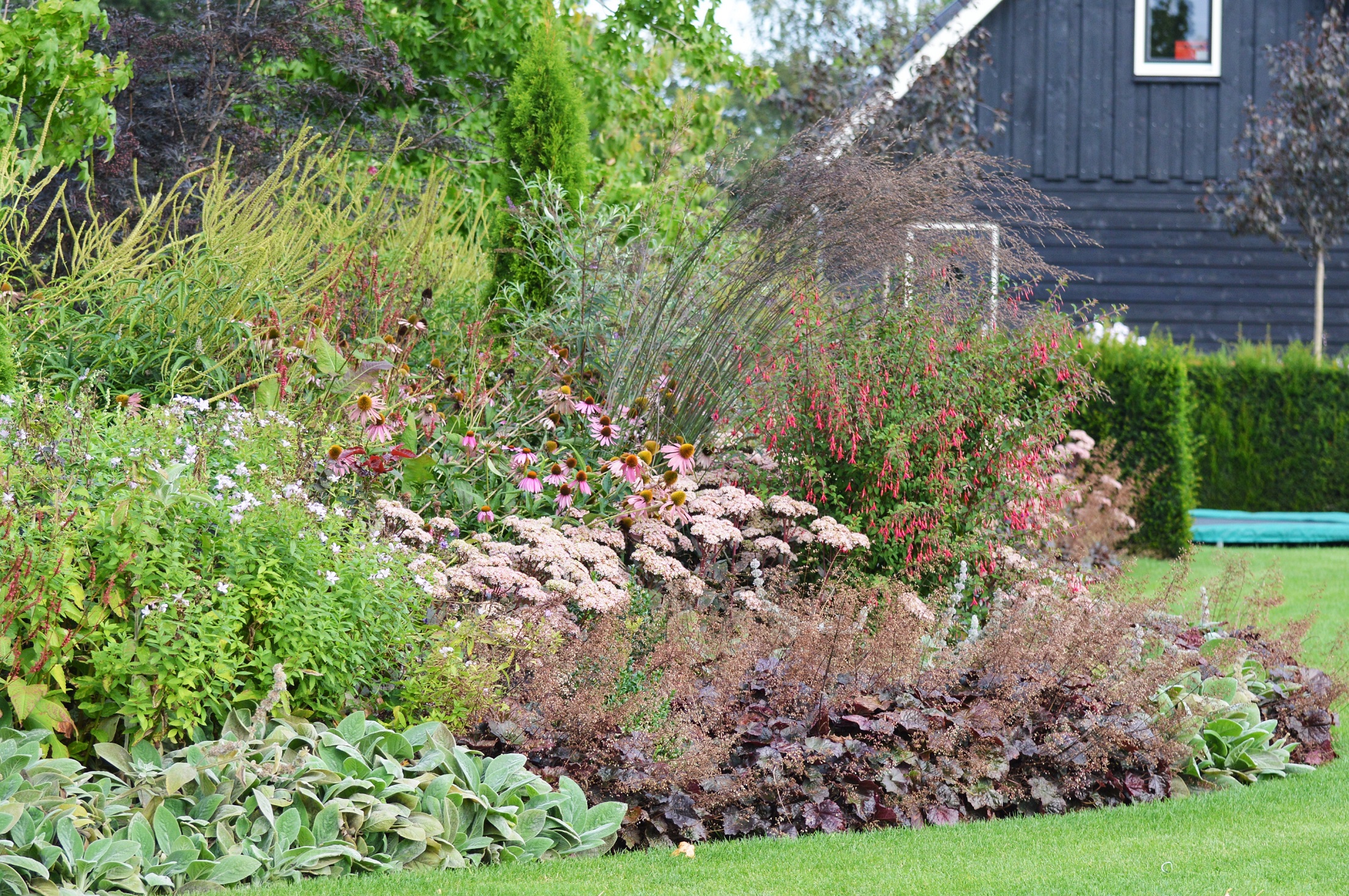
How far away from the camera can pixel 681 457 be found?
489 cm

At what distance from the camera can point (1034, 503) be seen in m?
5.44

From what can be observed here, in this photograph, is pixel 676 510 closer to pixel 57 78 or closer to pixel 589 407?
pixel 589 407

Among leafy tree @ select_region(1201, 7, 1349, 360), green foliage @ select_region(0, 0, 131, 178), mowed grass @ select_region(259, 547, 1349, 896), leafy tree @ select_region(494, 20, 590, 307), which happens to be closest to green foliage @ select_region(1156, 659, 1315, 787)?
mowed grass @ select_region(259, 547, 1349, 896)

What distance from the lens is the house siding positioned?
1311 cm

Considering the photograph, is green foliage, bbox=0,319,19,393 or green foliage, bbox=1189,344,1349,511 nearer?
Result: green foliage, bbox=0,319,19,393

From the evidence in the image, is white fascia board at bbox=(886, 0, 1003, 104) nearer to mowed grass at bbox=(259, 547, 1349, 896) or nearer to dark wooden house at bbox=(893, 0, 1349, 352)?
dark wooden house at bbox=(893, 0, 1349, 352)

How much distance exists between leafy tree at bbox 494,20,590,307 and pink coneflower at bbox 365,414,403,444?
217cm

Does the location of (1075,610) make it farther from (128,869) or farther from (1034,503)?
(128,869)

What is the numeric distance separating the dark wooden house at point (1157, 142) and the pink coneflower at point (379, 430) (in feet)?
32.6

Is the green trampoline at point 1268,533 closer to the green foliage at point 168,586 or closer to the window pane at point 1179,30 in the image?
the window pane at point 1179,30

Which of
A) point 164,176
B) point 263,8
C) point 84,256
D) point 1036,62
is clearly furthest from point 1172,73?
point 84,256

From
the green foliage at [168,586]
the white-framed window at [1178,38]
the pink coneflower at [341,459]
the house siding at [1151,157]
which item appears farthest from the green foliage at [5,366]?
the white-framed window at [1178,38]

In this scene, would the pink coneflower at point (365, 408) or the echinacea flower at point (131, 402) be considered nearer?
the echinacea flower at point (131, 402)

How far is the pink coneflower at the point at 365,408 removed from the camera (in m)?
4.41
